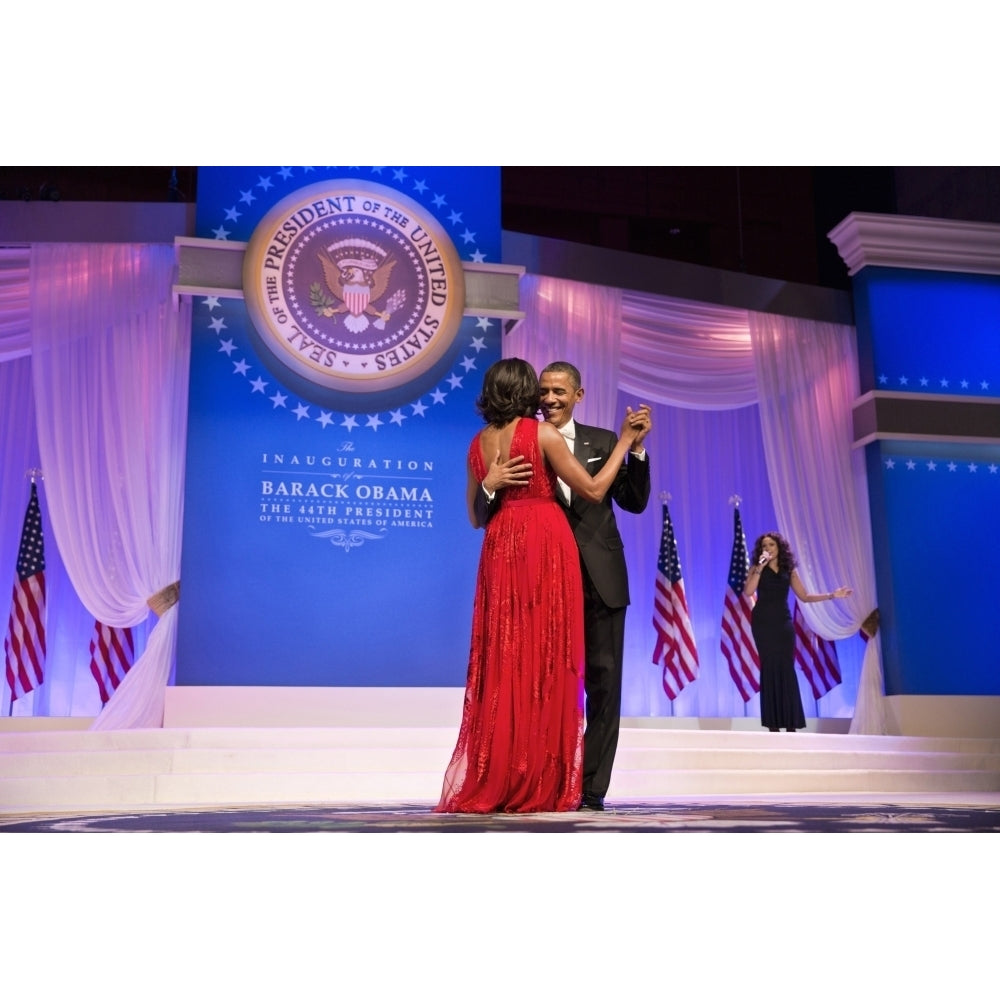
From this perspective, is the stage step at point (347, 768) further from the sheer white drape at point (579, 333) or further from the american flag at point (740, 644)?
the sheer white drape at point (579, 333)

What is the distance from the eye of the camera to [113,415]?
770 cm

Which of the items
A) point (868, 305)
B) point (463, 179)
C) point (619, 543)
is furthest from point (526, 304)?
point (619, 543)

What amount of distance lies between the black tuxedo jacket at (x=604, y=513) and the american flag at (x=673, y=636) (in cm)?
524

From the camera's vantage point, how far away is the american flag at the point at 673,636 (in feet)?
29.4

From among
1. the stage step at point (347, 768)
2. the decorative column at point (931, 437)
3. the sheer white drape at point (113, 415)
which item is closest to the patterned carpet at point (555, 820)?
the stage step at point (347, 768)

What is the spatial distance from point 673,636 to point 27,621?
4.65 metres

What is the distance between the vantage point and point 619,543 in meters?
3.87

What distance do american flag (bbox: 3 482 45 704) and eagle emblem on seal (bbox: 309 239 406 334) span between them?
2.60 meters

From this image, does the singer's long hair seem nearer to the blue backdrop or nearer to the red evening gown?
the blue backdrop

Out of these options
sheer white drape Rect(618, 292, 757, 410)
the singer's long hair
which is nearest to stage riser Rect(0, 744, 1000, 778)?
the singer's long hair

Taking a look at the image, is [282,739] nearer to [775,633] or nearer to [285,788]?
[285,788]

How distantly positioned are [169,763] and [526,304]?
4361 mm

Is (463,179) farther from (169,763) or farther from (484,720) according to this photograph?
(484,720)

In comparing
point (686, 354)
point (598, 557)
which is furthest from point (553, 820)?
point (686, 354)
